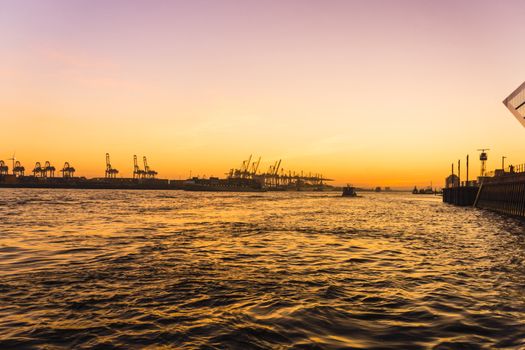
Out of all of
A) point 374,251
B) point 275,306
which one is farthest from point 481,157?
point 275,306

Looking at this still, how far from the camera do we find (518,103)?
6906 cm

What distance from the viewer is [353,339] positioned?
25.0ft

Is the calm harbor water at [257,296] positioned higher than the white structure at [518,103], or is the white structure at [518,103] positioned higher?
the white structure at [518,103]

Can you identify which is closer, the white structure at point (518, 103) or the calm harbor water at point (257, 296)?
the calm harbor water at point (257, 296)

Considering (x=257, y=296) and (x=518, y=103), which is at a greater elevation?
(x=518, y=103)

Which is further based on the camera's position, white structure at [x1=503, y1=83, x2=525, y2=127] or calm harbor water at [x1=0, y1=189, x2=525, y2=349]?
white structure at [x1=503, y1=83, x2=525, y2=127]

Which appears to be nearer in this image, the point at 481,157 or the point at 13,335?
the point at 13,335

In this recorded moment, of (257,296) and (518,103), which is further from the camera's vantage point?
(518,103)

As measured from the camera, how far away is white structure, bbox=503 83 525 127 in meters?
66.6

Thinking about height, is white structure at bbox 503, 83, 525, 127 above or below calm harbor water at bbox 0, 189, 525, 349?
above

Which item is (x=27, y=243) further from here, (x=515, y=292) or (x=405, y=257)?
(x=515, y=292)

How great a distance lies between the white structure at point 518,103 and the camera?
66.6 meters

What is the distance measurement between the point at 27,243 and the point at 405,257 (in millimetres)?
18730

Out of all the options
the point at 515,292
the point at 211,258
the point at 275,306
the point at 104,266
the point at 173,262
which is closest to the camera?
the point at 275,306
